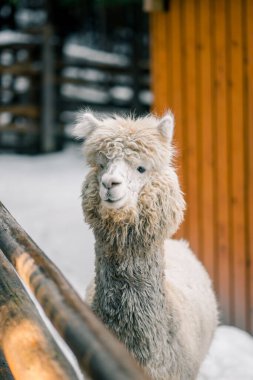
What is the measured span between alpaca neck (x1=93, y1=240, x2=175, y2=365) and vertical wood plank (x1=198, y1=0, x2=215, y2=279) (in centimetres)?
246

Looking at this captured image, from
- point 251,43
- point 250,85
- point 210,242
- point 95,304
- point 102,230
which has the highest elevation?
point 251,43

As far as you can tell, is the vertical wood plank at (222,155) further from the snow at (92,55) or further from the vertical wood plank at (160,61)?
the snow at (92,55)

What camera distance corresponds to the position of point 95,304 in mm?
2951

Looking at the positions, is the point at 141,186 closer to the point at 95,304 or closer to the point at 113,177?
the point at 113,177

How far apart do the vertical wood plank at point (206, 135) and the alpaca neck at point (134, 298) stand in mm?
2463

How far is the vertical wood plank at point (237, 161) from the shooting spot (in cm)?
503

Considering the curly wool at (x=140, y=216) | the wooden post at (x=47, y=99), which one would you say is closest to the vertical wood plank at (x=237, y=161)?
the curly wool at (x=140, y=216)

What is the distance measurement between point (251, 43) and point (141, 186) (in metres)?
2.65

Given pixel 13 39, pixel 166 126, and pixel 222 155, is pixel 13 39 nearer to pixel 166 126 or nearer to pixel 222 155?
pixel 222 155

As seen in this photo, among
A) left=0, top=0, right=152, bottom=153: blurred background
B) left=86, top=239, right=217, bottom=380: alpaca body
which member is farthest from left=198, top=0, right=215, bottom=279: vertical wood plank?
left=0, top=0, right=152, bottom=153: blurred background

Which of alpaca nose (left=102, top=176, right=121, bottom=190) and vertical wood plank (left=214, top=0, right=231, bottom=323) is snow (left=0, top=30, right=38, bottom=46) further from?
alpaca nose (left=102, top=176, right=121, bottom=190)

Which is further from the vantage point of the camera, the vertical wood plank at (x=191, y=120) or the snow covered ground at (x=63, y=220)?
the vertical wood plank at (x=191, y=120)

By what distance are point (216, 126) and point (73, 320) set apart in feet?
13.3

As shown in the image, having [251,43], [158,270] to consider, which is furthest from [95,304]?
[251,43]
